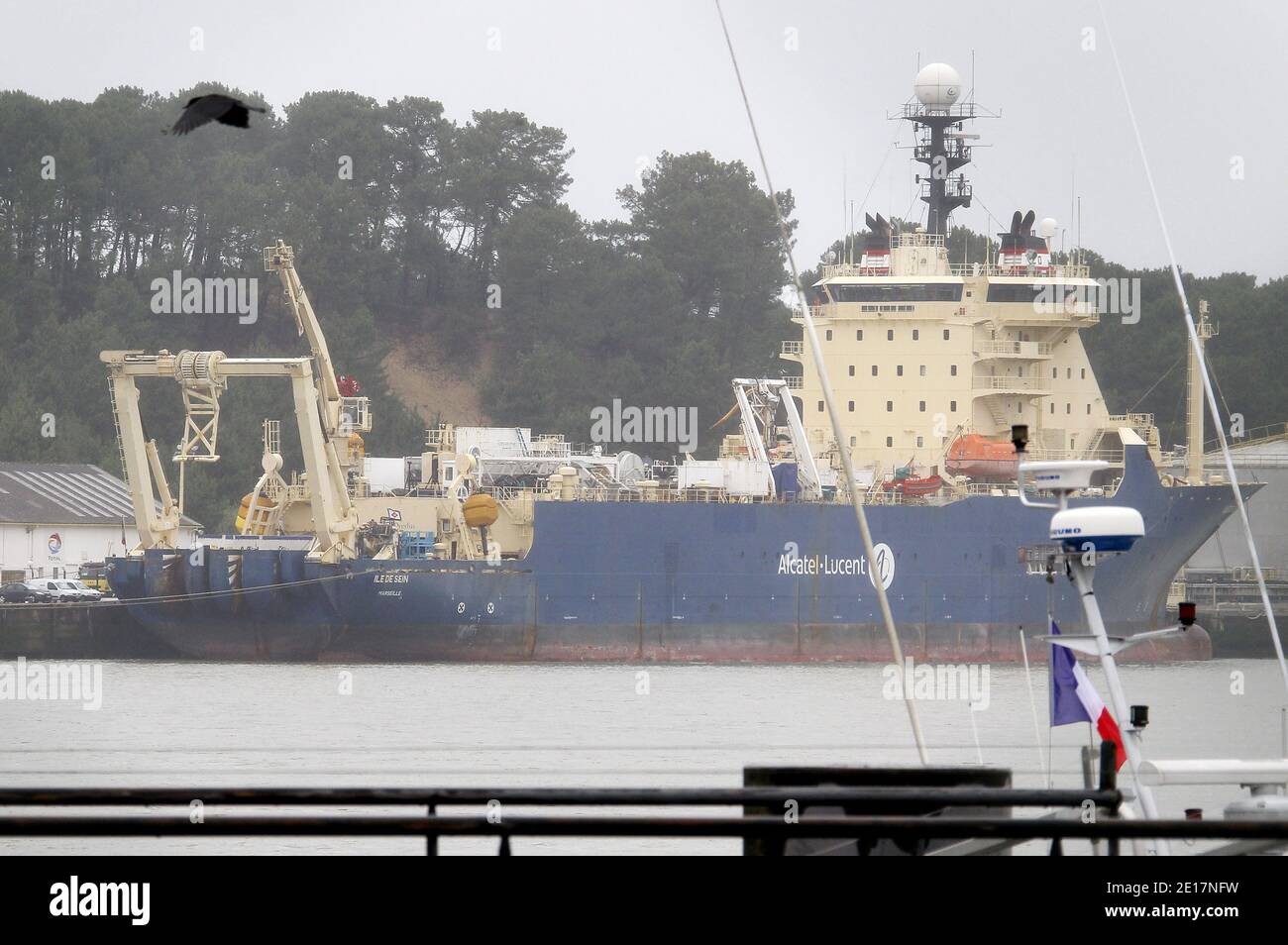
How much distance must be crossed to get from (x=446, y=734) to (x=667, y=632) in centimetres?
1505

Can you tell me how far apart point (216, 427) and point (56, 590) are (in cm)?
604

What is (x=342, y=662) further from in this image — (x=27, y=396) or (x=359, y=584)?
(x=27, y=396)

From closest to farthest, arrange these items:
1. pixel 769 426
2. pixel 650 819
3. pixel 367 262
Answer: pixel 650 819 < pixel 769 426 < pixel 367 262

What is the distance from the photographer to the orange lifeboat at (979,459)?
136 feet

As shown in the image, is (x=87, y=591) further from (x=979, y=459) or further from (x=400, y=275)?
(x=400, y=275)

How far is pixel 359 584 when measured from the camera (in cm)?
3797

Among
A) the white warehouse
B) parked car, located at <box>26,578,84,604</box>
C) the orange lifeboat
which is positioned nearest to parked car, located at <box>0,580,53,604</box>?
parked car, located at <box>26,578,84,604</box>

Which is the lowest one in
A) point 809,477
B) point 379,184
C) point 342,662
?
point 342,662

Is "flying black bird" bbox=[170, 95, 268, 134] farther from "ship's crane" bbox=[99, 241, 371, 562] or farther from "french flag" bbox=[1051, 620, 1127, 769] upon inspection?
"ship's crane" bbox=[99, 241, 371, 562]

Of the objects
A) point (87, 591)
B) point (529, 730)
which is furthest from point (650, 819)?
point (87, 591)

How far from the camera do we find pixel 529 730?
81.7 feet

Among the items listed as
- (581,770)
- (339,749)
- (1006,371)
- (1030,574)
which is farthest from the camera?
(1006,371)

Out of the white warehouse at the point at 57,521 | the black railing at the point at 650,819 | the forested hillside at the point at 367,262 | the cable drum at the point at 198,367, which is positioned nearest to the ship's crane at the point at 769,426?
the cable drum at the point at 198,367
